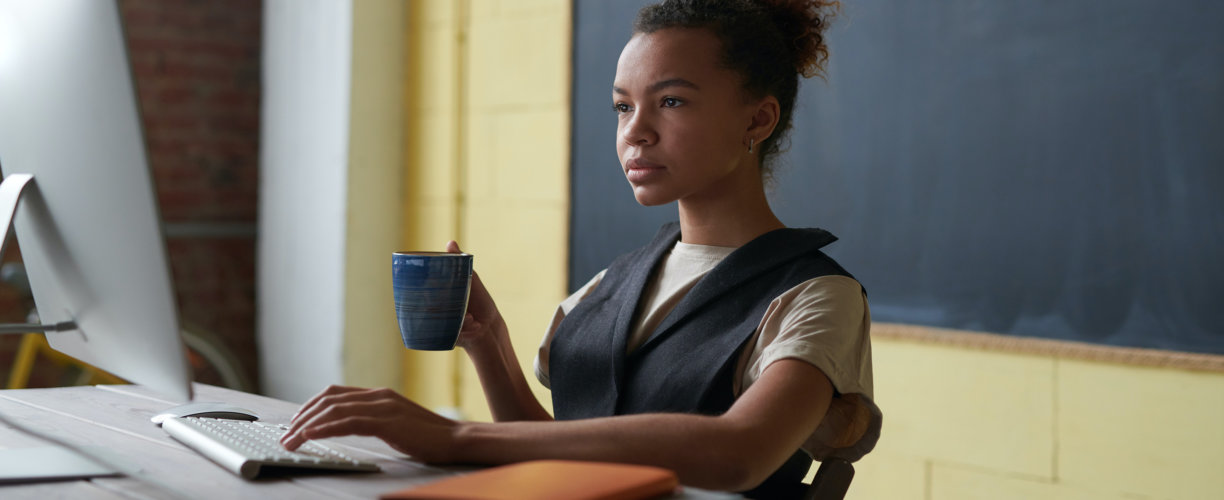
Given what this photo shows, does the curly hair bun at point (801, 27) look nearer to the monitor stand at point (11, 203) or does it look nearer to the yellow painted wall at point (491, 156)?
the monitor stand at point (11, 203)

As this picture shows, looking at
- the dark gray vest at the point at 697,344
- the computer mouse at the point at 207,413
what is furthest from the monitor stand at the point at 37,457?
the dark gray vest at the point at 697,344

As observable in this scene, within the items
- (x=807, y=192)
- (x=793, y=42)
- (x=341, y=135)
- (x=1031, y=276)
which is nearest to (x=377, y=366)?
(x=341, y=135)

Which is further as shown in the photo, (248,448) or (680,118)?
(680,118)

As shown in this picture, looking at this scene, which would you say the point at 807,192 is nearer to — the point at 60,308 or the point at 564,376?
the point at 564,376

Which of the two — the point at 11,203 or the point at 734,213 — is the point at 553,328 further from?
the point at 11,203

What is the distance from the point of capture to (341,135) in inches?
146

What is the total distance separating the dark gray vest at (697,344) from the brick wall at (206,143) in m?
2.83

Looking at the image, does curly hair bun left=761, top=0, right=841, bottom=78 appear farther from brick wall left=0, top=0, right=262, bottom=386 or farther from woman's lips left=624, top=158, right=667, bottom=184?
brick wall left=0, top=0, right=262, bottom=386

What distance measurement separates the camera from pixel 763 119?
1494mm

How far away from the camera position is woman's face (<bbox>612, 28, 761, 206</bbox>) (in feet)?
4.67

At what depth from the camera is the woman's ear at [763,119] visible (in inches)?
58.5

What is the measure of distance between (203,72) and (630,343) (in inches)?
120

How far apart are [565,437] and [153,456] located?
0.44 m

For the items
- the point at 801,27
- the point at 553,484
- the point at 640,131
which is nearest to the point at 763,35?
the point at 801,27
